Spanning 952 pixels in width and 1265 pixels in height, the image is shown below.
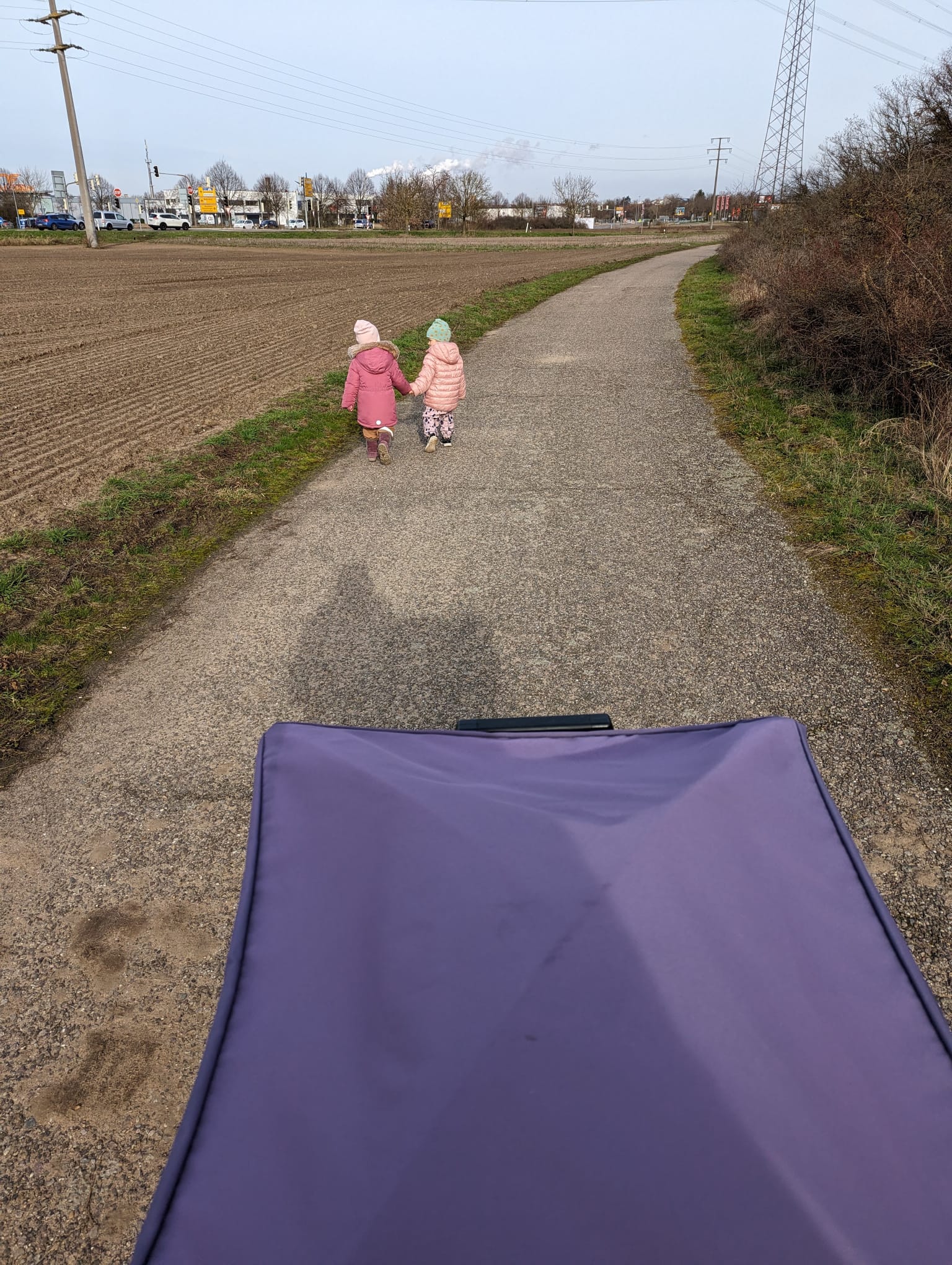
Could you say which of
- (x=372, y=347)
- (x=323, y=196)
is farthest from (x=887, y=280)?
(x=323, y=196)

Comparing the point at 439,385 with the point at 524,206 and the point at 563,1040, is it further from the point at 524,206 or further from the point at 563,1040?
the point at 524,206

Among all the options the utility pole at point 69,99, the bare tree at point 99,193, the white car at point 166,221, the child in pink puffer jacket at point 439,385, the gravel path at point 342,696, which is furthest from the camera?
the bare tree at point 99,193

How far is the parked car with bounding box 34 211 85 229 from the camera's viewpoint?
192ft

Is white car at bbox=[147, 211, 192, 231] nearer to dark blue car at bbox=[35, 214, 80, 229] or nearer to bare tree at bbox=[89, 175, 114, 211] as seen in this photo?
dark blue car at bbox=[35, 214, 80, 229]

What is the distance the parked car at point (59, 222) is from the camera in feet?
192

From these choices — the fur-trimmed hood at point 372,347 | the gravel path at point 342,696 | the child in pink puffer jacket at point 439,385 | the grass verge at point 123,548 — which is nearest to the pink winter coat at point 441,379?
the child in pink puffer jacket at point 439,385

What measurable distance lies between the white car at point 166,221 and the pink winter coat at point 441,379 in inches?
2936

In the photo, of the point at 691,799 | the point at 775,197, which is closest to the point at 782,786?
the point at 691,799

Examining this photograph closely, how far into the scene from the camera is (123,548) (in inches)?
236

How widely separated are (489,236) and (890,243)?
2593 inches

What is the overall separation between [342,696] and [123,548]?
2.88 meters

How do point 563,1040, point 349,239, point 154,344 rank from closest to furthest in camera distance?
point 563,1040
point 154,344
point 349,239

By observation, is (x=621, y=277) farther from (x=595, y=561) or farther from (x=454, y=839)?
(x=454, y=839)

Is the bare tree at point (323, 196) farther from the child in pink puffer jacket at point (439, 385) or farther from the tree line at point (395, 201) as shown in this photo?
the child in pink puffer jacket at point (439, 385)
